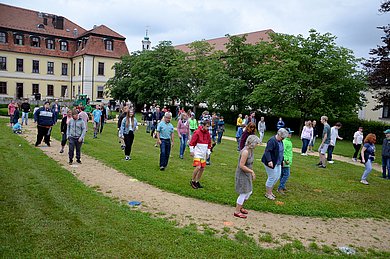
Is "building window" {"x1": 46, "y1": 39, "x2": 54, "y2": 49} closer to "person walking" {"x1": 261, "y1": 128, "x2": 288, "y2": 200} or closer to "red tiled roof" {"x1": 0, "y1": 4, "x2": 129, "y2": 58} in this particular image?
"red tiled roof" {"x1": 0, "y1": 4, "x2": 129, "y2": 58}

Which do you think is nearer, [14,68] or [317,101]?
[317,101]

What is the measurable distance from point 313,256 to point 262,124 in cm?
1557

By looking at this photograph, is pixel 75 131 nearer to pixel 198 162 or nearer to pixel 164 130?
pixel 164 130

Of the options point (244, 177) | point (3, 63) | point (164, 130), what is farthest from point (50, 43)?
point (244, 177)

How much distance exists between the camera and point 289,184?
992 cm

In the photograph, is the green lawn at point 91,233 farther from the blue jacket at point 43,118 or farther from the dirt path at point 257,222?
Answer: the blue jacket at point 43,118

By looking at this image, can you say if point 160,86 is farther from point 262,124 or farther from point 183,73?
point 262,124

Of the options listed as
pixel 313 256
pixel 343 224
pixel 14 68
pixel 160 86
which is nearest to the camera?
pixel 313 256

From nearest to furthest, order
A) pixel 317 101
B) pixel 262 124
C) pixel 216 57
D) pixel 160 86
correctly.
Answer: pixel 262 124, pixel 317 101, pixel 216 57, pixel 160 86

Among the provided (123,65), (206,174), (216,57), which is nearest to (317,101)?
(216,57)

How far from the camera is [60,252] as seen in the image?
187 inches

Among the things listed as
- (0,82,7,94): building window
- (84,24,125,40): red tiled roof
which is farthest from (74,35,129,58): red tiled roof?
(0,82,7,94): building window

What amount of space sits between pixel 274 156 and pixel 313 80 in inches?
815

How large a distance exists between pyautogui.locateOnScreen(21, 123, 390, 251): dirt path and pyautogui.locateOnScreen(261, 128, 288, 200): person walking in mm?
1166
